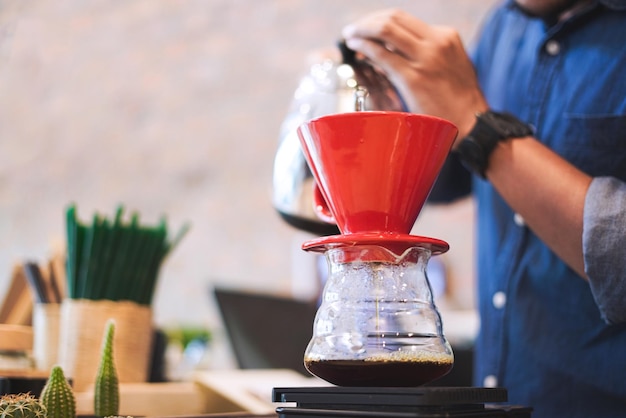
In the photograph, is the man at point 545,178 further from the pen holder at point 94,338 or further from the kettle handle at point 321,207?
the pen holder at point 94,338

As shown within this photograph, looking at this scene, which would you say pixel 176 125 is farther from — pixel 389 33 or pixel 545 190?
pixel 545 190

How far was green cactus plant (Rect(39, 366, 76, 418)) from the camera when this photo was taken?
61 centimetres

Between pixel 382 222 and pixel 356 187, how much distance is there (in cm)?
4

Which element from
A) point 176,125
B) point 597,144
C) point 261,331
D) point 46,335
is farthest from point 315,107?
point 176,125

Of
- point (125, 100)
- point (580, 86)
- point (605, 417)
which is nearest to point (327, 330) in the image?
point (605, 417)

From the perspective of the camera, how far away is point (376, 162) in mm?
590

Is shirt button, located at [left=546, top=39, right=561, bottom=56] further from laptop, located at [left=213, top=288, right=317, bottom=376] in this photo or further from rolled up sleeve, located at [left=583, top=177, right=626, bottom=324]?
laptop, located at [left=213, top=288, right=317, bottom=376]

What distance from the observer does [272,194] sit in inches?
38.8

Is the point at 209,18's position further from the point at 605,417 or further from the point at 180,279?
the point at 605,417

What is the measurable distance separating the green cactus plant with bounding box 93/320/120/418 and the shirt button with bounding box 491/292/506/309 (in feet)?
2.16

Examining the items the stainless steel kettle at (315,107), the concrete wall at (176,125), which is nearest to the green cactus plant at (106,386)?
the stainless steel kettle at (315,107)

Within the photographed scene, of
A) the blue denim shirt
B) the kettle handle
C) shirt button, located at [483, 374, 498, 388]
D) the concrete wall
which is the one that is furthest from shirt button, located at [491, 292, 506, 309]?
the concrete wall

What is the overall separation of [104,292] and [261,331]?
0.61 meters

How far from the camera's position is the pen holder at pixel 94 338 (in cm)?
96
